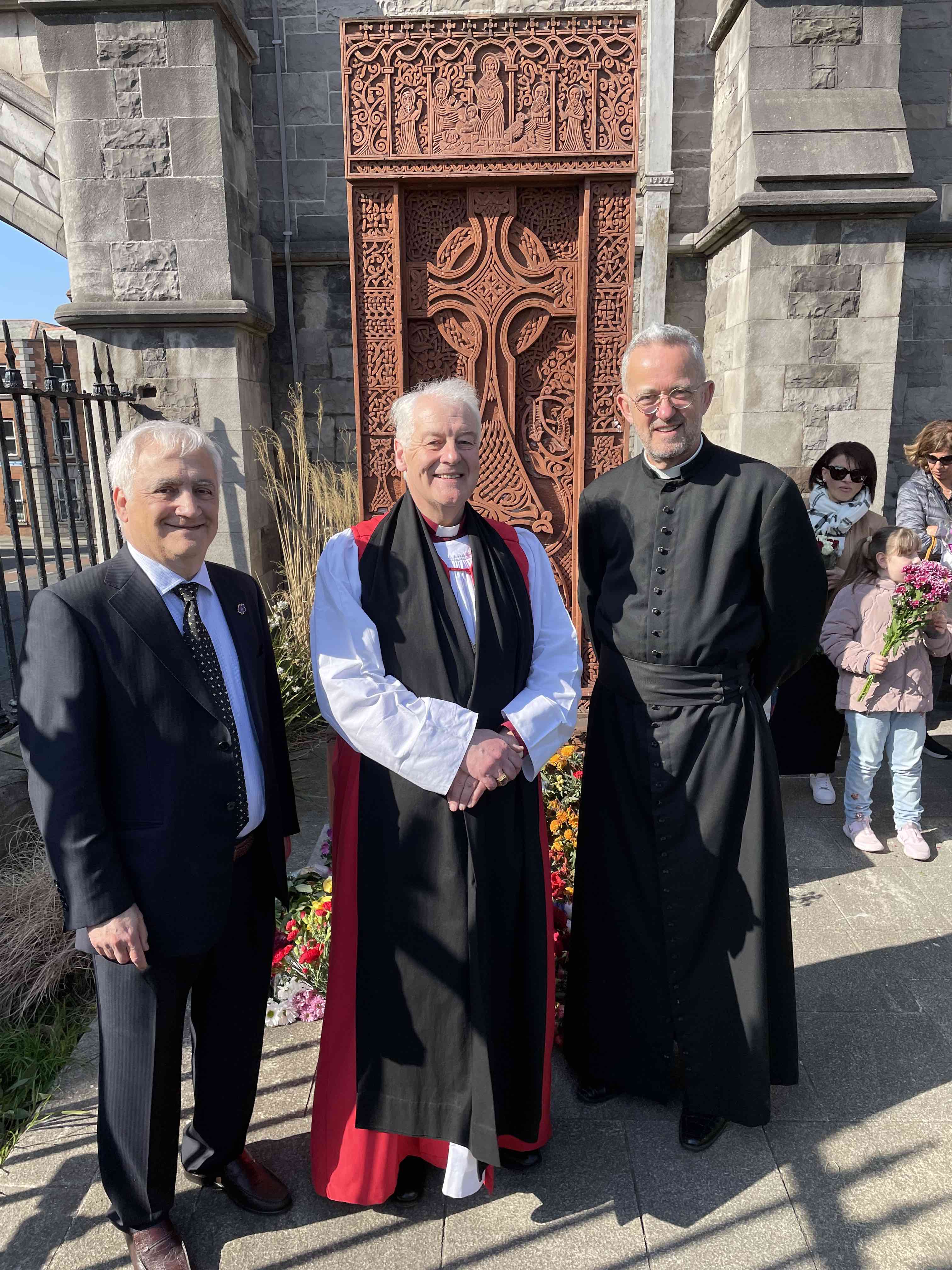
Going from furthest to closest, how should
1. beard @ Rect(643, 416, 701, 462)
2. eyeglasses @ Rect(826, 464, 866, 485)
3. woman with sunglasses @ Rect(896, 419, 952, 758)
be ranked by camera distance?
woman with sunglasses @ Rect(896, 419, 952, 758) → eyeglasses @ Rect(826, 464, 866, 485) → beard @ Rect(643, 416, 701, 462)

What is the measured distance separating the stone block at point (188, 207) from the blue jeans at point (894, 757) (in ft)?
17.6

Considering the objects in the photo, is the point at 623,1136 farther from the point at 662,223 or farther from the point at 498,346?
the point at 662,223

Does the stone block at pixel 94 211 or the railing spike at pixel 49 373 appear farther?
the stone block at pixel 94 211

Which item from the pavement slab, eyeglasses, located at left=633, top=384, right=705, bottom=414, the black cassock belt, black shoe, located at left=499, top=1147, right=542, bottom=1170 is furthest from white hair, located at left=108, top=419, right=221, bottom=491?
black shoe, located at left=499, top=1147, right=542, bottom=1170

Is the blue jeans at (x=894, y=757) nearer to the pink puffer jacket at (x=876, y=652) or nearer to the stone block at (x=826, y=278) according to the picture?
the pink puffer jacket at (x=876, y=652)

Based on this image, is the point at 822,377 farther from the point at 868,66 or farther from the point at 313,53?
the point at 313,53

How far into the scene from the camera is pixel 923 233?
23.1 feet

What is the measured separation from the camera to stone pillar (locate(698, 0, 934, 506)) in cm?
595

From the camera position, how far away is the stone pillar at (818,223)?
5945mm

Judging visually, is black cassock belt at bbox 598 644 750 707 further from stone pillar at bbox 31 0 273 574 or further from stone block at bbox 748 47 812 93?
stone block at bbox 748 47 812 93

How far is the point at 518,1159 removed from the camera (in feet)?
7.97

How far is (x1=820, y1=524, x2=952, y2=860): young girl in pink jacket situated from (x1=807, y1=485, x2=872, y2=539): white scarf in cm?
25

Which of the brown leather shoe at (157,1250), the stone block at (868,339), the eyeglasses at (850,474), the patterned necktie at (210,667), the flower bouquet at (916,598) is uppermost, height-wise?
the stone block at (868,339)

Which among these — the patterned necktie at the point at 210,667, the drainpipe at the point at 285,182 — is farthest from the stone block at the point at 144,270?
the patterned necktie at the point at 210,667
